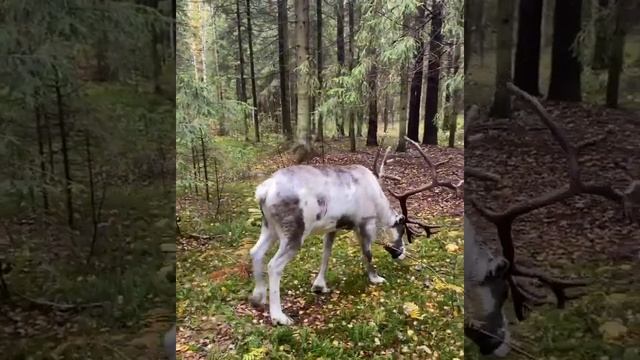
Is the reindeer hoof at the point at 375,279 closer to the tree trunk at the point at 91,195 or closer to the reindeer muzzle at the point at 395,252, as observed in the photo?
the reindeer muzzle at the point at 395,252

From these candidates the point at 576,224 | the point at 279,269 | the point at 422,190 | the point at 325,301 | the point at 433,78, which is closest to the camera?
the point at 576,224

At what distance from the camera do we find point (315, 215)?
2.66 m

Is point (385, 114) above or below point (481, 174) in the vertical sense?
above

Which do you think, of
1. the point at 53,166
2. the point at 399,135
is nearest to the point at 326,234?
the point at 399,135

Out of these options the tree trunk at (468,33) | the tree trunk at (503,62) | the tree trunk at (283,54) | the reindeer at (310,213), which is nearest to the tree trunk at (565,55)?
the tree trunk at (503,62)

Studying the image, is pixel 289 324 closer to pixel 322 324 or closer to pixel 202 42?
pixel 322 324

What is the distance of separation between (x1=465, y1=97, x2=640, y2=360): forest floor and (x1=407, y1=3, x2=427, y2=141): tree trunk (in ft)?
5.40

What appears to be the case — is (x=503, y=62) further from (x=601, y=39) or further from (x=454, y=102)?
(x=454, y=102)

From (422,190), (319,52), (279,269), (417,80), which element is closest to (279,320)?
(279,269)

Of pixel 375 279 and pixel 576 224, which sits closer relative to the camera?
pixel 576 224

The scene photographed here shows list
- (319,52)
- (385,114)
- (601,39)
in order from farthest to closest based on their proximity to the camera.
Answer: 1. (385,114)
2. (319,52)
3. (601,39)

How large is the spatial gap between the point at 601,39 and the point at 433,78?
202cm

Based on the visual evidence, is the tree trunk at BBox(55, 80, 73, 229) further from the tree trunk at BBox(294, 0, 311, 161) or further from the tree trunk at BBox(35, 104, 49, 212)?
the tree trunk at BBox(294, 0, 311, 161)

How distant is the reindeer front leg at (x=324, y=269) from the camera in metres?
2.92
